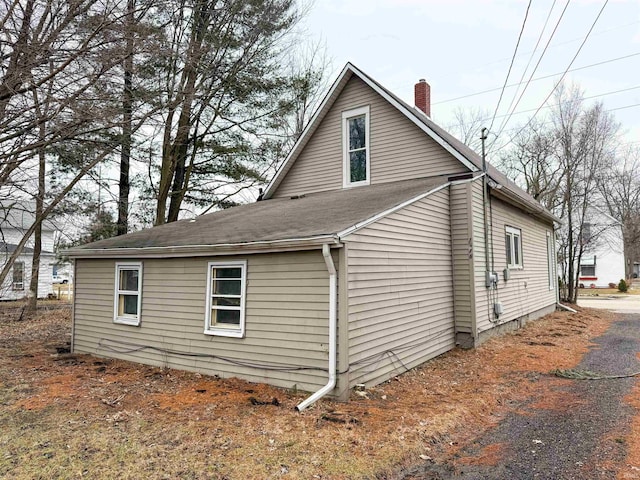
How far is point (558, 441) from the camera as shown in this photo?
4641 millimetres

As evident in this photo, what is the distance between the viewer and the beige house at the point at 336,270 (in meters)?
6.31

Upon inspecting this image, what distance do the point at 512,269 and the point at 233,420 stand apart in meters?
9.71

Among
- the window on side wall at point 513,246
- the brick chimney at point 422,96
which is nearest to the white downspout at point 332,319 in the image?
the window on side wall at point 513,246

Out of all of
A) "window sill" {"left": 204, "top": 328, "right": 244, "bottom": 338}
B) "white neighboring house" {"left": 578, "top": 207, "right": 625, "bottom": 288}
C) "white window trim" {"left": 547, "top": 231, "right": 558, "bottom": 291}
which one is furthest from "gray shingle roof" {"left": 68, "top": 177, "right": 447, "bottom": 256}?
"white neighboring house" {"left": 578, "top": 207, "right": 625, "bottom": 288}

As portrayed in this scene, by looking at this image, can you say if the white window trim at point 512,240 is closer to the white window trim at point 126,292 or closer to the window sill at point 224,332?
the window sill at point 224,332

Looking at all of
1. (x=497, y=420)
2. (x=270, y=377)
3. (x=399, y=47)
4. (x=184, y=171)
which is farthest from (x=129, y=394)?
(x=399, y=47)

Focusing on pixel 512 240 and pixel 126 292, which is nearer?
pixel 126 292

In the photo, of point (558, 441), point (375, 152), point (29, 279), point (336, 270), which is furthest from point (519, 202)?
point (29, 279)

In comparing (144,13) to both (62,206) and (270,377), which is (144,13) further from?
(62,206)

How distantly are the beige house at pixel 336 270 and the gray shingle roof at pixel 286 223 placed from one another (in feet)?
0.18

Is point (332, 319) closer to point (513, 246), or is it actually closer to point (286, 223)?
point (286, 223)

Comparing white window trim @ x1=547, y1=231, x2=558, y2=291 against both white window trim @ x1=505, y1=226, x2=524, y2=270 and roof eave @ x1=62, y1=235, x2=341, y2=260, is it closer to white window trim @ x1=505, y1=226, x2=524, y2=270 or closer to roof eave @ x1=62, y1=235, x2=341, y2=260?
white window trim @ x1=505, y1=226, x2=524, y2=270

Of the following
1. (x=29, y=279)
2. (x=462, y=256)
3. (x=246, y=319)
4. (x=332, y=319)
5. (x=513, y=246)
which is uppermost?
(x=513, y=246)

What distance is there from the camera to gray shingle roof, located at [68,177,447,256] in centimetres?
671
